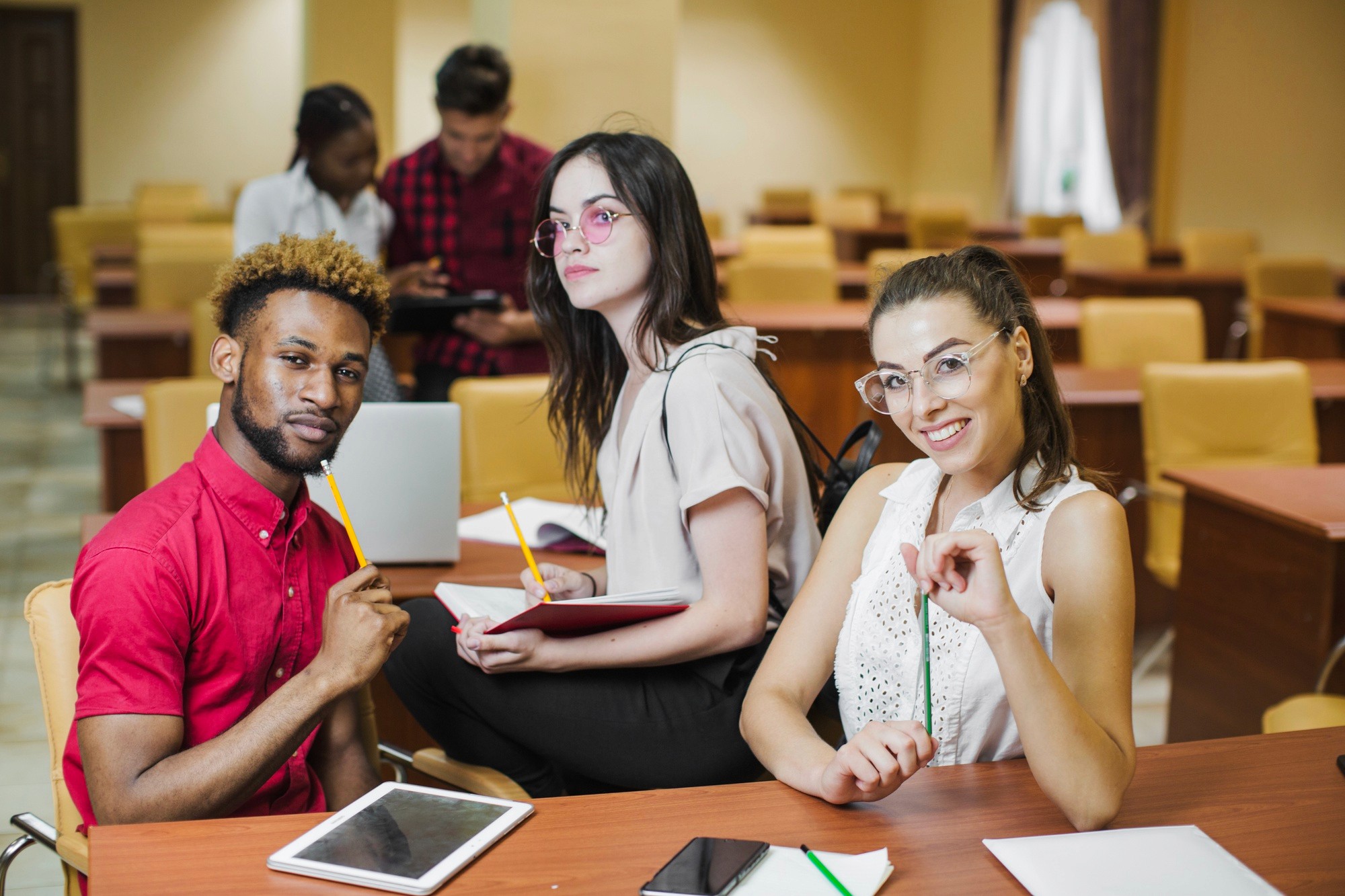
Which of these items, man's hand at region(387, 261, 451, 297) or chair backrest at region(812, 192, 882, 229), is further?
chair backrest at region(812, 192, 882, 229)

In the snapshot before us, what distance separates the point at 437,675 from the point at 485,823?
2.14 feet

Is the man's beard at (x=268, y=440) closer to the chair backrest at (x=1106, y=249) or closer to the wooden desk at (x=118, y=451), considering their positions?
the wooden desk at (x=118, y=451)

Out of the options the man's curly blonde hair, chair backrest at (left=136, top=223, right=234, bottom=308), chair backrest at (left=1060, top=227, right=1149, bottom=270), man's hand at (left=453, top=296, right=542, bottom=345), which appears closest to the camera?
the man's curly blonde hair

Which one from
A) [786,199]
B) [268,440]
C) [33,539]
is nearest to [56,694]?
[268,440]

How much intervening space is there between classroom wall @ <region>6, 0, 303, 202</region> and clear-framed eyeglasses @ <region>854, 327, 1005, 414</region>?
11.8 m

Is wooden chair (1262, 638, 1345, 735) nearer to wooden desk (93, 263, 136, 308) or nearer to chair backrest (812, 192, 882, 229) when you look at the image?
wooden desk (93, 263, 136, 308)

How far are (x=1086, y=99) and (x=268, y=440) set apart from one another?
38.5ft

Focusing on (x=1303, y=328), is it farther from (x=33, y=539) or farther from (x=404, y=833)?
(x=404, y=833)

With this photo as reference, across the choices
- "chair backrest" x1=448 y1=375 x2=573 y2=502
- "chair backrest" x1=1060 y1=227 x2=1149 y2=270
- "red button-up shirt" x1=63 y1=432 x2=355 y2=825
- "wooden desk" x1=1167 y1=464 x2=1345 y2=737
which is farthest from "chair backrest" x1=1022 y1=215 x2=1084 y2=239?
"red button-up shirt" x1=63 y1=432 x2=355 y2=825

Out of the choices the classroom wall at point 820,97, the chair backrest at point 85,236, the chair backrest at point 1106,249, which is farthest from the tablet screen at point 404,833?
the classroom wall at point 820,97

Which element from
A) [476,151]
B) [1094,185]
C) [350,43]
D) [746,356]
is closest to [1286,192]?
[1094,185]

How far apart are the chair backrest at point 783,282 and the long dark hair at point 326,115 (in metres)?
3.19

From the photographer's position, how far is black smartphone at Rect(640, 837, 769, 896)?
1.15m

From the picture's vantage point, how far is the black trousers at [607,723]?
181 centimetres
